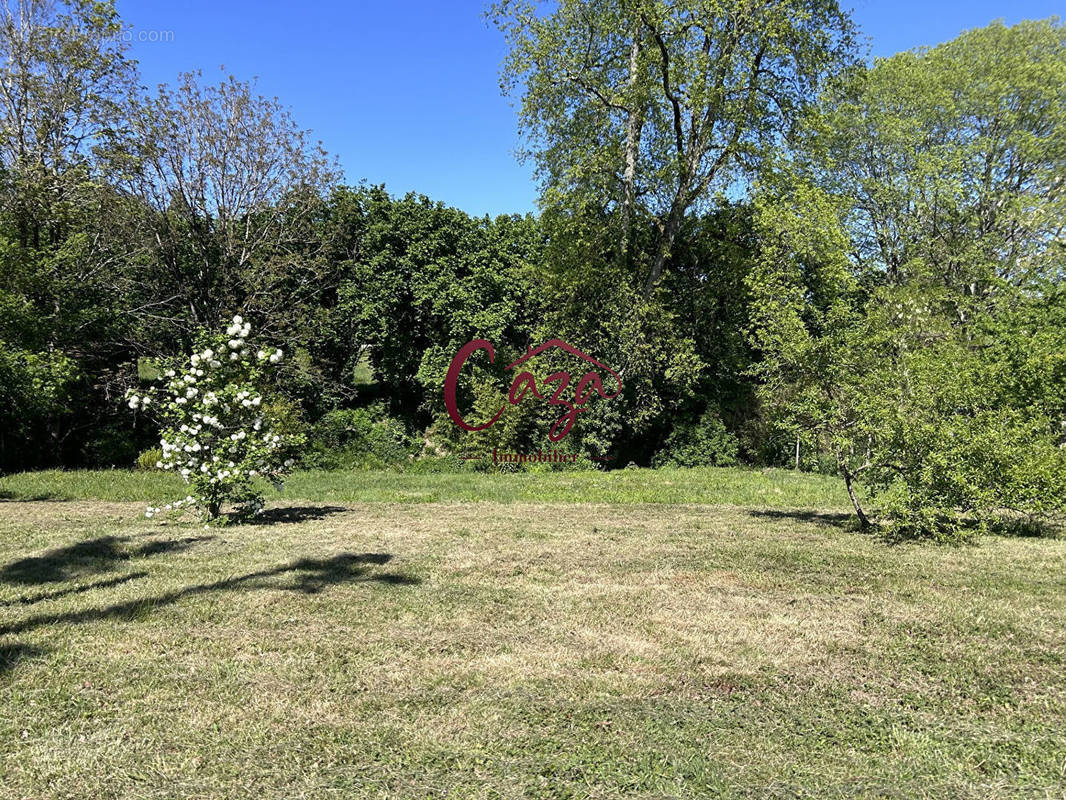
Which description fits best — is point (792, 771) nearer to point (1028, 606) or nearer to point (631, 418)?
point (1028, 606)

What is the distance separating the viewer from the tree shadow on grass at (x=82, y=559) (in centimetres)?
573

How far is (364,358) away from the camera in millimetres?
19031

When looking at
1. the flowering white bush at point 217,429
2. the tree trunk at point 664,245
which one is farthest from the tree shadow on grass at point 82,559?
the tree trunk at point 664,245

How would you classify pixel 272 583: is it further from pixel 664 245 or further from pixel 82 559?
pixel 664 245

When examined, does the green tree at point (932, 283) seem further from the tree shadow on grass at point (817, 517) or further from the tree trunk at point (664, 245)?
the tree trunk at point (664, 245)

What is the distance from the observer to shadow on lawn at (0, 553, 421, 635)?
4559 mm

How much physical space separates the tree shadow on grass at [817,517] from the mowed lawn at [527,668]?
3.99 ft

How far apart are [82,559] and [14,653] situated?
2.77 m

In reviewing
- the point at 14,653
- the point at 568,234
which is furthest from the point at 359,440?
the point at 14,653

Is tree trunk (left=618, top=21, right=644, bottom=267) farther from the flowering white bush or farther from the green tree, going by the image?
the flowering white bush

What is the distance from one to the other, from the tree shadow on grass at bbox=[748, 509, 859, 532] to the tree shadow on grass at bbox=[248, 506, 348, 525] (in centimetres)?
602

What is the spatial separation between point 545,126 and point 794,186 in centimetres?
622

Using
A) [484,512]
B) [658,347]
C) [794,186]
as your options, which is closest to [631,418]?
[658,347]

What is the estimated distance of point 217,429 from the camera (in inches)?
325
